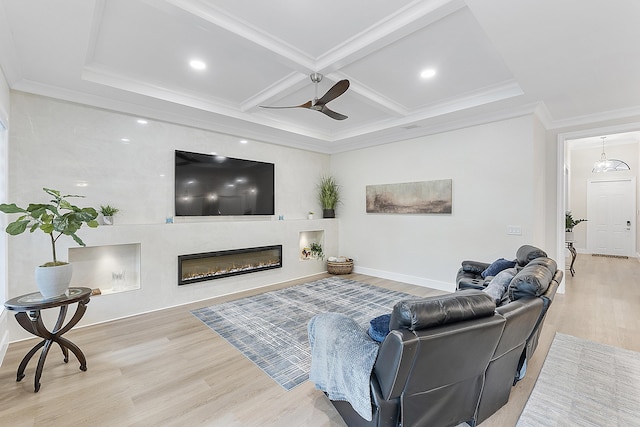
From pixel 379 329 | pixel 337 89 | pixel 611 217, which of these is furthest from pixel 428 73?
pixel 611 217

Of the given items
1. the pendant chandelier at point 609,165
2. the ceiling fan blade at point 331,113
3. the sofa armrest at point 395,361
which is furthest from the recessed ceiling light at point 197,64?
the pendant chandelier at point 609,165

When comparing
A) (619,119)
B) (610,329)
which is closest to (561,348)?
(610,329)

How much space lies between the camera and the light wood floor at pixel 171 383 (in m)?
2.00

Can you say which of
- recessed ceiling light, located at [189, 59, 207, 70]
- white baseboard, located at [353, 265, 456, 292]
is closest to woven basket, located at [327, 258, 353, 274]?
white baseboard, located at [353, 265, 456, 292]

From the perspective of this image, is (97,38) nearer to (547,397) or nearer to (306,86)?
(306,86)

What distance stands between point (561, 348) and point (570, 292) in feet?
8.34

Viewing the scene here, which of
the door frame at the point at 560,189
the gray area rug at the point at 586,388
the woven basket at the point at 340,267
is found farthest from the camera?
the woven basket at the point at 340,267

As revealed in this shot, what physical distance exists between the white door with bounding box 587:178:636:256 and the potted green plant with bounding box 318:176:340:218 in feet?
26.1

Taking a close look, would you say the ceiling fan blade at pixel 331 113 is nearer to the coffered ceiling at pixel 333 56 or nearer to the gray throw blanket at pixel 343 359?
the coffered ceiling at pixel 333 56

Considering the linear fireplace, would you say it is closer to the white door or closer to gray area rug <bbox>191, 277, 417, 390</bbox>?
gray area rug <bbox>191, 277, 417, 390</bbox>

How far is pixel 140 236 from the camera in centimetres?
390

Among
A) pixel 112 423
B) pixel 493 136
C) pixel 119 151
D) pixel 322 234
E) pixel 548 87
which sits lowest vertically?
pixel 112 423

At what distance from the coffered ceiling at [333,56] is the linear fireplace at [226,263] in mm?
2114

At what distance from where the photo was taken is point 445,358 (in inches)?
58.2
